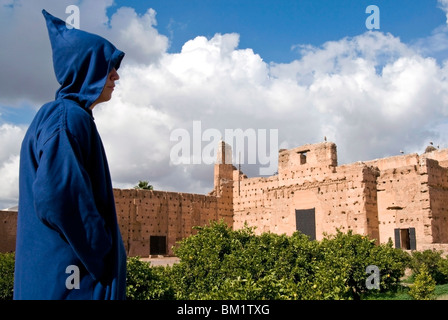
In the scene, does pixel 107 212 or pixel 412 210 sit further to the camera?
pixel 412 210

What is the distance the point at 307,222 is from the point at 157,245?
9.35 m

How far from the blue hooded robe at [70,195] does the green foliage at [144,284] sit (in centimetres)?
722

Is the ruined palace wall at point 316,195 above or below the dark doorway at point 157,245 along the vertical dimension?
A: above

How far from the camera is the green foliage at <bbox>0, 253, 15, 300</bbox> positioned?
1088 cm

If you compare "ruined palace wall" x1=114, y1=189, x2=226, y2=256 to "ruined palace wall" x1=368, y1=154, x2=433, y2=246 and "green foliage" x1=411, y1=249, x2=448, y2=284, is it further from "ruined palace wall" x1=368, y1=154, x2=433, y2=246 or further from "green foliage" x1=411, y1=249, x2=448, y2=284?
"green foliage" x1=411, y1=249, x2=448, y2=284

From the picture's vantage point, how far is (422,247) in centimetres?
2011

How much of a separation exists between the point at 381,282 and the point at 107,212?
13.7 metres

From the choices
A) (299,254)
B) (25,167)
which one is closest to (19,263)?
(25,167)

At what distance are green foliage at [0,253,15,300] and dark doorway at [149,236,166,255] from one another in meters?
16.7

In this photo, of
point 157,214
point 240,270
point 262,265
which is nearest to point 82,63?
point 240,270

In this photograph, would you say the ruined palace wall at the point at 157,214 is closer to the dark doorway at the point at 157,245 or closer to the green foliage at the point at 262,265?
the dark doorway at the point at 157,245

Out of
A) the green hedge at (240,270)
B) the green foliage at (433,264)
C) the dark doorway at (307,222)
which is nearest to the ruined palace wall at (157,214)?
the dark doorway at (307,222)

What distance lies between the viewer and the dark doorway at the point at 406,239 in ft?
69.6
